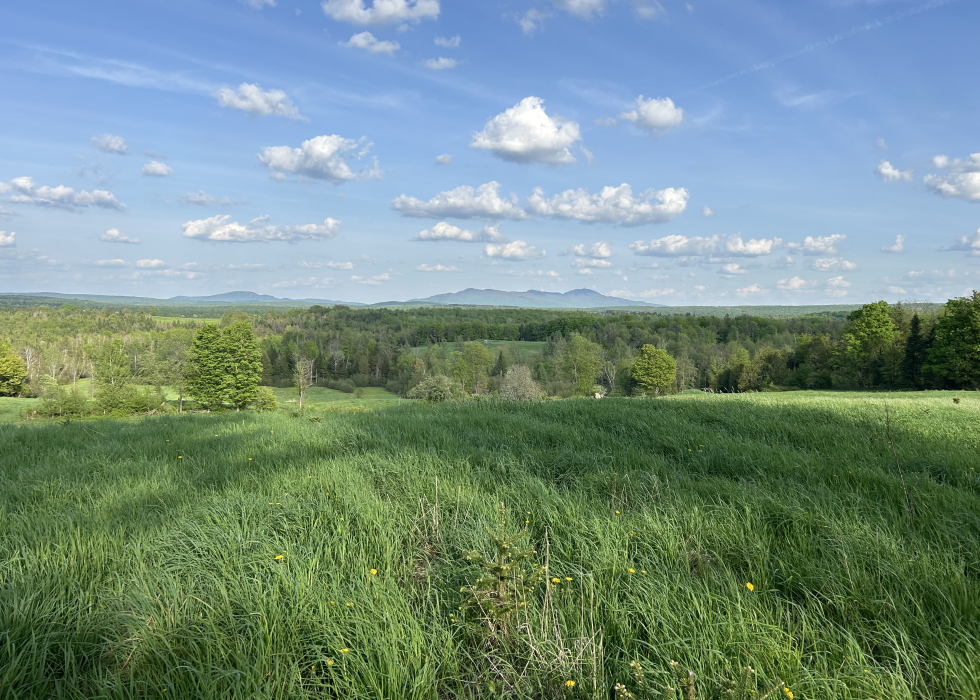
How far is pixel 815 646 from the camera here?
7.99 ft

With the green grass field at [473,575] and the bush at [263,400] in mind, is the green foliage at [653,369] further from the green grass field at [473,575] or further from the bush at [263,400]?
the green grass field at [473,575]

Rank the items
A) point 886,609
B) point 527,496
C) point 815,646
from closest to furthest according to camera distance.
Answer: point 815,646 < point 886,609 < point 527,496

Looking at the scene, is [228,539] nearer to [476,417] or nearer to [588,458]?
[588,458]

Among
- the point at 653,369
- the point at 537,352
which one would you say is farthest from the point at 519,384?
the point at 537,352

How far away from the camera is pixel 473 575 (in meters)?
3.14

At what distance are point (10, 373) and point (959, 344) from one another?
11466 cm

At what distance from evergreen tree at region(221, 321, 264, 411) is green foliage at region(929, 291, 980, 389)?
6198cm

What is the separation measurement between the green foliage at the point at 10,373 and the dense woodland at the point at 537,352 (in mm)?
226

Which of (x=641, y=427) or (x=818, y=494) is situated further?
(x=641, y=427)

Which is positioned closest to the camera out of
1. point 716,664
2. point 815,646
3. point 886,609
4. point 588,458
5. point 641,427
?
point 716,664

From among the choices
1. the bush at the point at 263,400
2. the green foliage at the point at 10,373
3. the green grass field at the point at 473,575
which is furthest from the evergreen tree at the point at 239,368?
the green foliage at the point at 10,373

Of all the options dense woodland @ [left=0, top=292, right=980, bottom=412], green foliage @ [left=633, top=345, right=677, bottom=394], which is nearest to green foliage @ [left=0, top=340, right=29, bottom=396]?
dense woodland @ [left=0, top=292, right=980, bottom=412]

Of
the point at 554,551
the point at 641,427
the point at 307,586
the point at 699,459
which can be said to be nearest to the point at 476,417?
the point at 641,427

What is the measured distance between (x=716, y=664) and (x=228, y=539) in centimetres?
319
